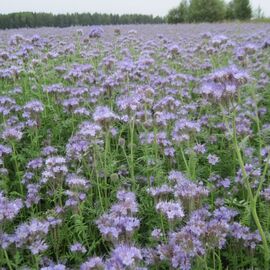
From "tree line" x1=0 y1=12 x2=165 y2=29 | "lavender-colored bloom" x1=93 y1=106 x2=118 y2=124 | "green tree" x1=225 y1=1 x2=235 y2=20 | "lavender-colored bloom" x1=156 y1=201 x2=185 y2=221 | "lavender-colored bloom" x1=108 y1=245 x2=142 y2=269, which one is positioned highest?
"lavender-colored bloom" x1=93 y1=106 x2=118 y2=124

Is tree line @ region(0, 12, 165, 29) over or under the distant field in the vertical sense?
under

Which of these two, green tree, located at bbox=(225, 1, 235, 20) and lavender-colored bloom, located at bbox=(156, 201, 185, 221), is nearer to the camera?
lavender-colored bloom, located at bbox=(156, 201, 185, 221)

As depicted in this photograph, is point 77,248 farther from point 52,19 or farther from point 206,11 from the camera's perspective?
point 206,11

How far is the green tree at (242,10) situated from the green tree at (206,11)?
2.97 meters

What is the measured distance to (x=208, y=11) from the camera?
44156 millimetres

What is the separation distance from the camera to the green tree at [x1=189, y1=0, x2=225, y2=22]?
44.0 metres

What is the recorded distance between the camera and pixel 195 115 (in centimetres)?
570

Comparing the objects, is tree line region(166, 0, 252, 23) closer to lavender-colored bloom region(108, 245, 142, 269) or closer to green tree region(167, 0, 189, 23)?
green tree region(167, 0, 189, 23)

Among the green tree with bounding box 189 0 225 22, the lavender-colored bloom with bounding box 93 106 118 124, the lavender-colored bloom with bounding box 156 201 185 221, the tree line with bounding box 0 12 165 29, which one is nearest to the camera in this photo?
the lavender-colored bloom with bounding box 156 201 185 221

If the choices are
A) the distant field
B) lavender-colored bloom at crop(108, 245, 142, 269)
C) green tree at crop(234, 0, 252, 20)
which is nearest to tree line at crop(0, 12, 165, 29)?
green tree at crop(234, 0, 252, 20)

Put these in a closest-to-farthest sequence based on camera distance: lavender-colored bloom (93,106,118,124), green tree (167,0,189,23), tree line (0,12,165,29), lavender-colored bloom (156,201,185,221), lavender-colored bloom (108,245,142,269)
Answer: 1. lavender-colored bloom (108,245,142,269)
2. lavender-colored bloom (156,201,185,221)
3. lavender-colored bloom (93,106,118,124)
4. tree line (0,12,165,29)
5. green tree (167,0,189,23)

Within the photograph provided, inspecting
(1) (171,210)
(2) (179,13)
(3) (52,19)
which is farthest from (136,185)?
(2) (179,13)

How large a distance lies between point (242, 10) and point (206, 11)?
5452 mm

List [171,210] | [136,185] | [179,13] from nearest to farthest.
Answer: [171,210] → [136,185] → [179,13]
